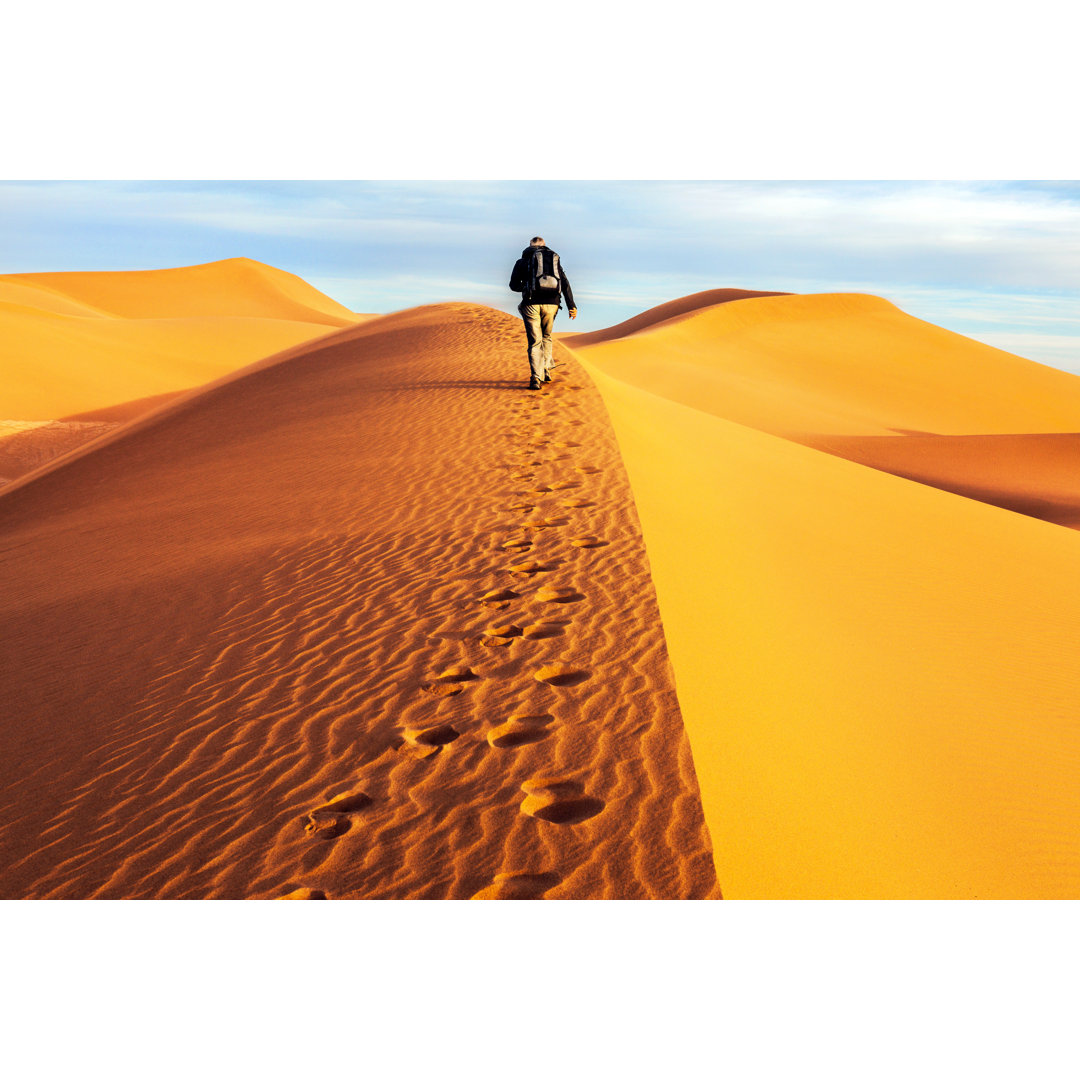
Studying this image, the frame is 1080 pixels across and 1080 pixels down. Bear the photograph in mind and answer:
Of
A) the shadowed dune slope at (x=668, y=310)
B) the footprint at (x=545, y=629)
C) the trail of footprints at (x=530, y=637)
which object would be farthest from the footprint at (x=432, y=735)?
the shadowed dune slope at (x=668, y=310)

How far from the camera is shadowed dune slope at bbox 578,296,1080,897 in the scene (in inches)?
156

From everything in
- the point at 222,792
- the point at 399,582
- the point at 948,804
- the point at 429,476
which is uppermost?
the point at 429,476

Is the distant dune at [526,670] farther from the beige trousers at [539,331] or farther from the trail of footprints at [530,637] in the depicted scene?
the beige trousers at [539,331]

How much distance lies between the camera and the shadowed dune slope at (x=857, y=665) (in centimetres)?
396

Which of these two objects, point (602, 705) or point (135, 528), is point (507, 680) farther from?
point (135, 528)

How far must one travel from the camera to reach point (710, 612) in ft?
20.1

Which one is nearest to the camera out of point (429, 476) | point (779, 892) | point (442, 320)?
point (779, 892)

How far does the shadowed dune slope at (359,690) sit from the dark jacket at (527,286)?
5.47ft

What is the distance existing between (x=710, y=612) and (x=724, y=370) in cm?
3875

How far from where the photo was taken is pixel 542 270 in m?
11.1

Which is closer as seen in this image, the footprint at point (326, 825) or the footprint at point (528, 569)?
the footprint at point (326, 825)

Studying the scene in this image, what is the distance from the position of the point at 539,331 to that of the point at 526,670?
764 centimetres

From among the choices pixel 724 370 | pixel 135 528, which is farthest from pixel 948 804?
pixel 724 370

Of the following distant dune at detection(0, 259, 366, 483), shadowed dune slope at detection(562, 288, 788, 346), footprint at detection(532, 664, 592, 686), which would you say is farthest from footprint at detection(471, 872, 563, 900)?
shadowed dune slope at detection(562, 288, 788, 346)
